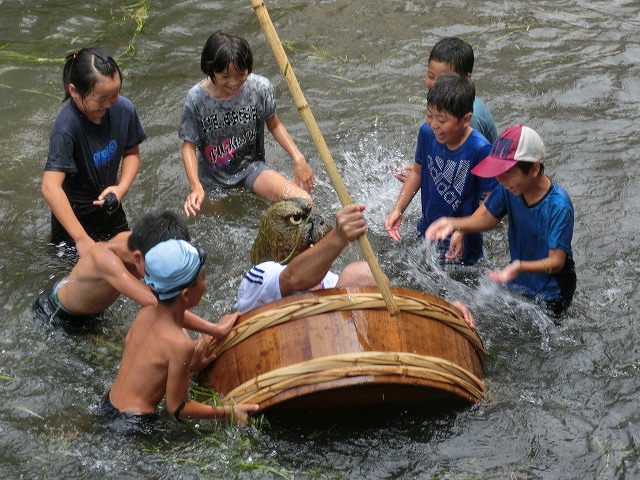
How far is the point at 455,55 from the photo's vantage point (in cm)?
551

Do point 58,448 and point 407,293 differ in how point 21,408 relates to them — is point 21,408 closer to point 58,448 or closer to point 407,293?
point 58,448

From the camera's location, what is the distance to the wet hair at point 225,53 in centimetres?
537

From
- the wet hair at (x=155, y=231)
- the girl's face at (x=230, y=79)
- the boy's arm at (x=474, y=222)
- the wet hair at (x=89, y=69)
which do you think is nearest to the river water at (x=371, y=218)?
the boy's arm at (x=474, y=222)

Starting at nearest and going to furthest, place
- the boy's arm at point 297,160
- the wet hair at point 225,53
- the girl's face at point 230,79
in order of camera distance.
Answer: the wet hair at point 225,53, the girl's face at point 230,79, the boy's arm at point 297,160

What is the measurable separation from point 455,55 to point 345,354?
8.73ft

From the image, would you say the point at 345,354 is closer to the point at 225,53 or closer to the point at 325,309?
the point at 325,309

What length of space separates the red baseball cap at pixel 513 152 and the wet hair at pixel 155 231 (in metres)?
1.54

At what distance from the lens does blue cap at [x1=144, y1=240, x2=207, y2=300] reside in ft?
12.1

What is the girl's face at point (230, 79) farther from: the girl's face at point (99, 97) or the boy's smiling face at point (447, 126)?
the boy's smiling face at point (447, 126)

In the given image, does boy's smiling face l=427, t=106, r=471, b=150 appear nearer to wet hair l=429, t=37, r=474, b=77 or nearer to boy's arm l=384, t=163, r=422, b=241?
boy's arm l=384, t=163, r=422, b=241

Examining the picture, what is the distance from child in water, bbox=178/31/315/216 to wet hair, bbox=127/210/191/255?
1345 millimetres

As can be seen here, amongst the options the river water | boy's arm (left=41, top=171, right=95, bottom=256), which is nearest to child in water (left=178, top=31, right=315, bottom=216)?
the river water

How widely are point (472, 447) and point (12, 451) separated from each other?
7.06 ft

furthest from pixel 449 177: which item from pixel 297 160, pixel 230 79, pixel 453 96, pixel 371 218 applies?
pixel 230 79
